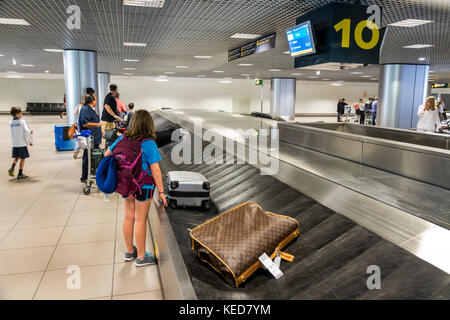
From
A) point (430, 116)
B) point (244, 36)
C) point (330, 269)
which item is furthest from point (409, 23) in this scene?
point (330, 269)

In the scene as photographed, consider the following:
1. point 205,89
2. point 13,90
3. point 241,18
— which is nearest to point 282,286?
point 241,18

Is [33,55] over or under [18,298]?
over

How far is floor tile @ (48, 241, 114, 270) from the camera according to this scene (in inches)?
144

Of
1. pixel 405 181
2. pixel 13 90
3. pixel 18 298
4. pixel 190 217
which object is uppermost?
pixel 13 90

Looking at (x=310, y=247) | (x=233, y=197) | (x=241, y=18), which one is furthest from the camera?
(x=241, y=18)

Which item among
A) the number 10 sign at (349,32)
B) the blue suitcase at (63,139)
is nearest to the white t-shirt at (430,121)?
the number 10 sign at (349,32)

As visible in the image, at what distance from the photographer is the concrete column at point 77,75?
11289mm

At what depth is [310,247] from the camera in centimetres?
288

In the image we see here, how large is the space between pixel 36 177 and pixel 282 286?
6.82 m

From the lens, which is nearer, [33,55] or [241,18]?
[241,18]

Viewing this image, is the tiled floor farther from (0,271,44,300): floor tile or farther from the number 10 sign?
the number 10 sign

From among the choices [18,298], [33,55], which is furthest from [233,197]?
[33,55]

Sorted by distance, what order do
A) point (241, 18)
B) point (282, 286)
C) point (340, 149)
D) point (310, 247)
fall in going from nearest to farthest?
point (282, 286) < point (310, 247) < point (340, 149) < point (241, 18)
